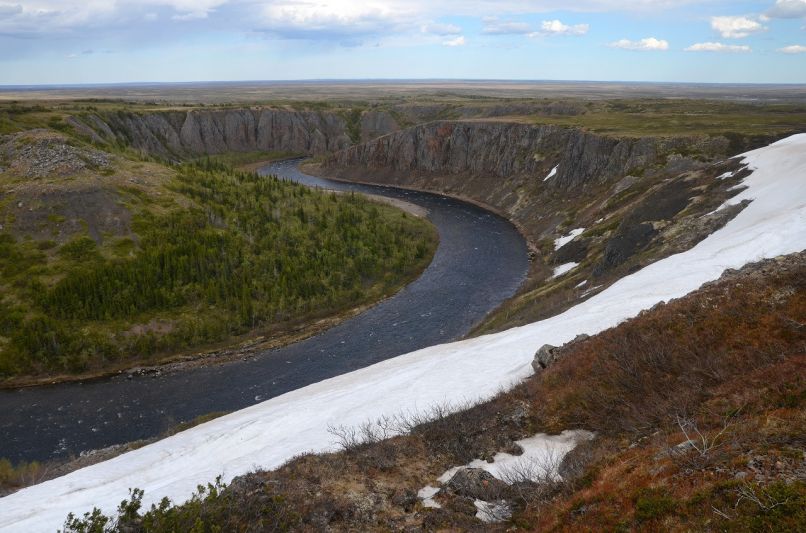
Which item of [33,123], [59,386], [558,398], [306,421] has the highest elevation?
[33,123]

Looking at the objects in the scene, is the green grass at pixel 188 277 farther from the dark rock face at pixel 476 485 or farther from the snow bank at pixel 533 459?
the dark rock face at pixel 476 485

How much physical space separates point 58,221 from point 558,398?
6188 cm

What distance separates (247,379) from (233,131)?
501 ft

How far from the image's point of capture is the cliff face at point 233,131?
151750mm

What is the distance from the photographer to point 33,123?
9131 centimetres

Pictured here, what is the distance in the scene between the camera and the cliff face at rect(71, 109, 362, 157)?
152 meters

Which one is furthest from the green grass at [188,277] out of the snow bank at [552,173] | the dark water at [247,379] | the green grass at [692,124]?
the green grass at [692,124]

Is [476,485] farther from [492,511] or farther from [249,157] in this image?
[249,157]

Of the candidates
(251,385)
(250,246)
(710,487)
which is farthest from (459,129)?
(710,487)

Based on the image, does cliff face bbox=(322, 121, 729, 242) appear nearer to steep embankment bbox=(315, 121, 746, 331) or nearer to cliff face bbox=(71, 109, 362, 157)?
steep embankment bbox=(315, 121, 746, 331)

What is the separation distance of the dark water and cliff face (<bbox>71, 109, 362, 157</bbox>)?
120341mm

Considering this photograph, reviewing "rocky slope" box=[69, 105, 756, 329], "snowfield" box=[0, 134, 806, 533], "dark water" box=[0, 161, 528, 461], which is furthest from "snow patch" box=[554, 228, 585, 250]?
"snowfield" box=[0, 134, 806, 533]

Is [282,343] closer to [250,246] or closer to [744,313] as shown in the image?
[250,246]

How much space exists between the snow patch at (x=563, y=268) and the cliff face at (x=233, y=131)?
13208 centimetres
